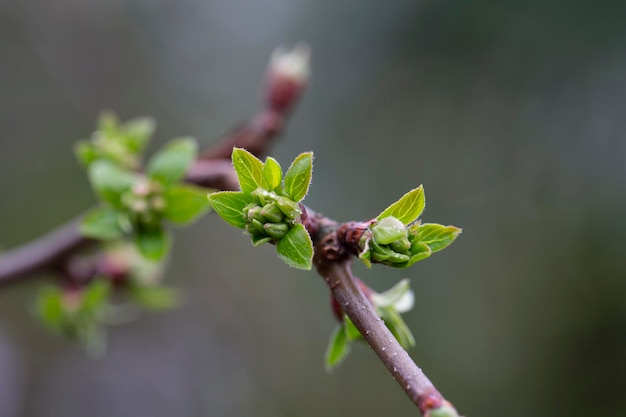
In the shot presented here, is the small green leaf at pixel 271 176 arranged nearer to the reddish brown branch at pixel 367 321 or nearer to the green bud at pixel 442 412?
the reddish brown branch at pixel 367 321

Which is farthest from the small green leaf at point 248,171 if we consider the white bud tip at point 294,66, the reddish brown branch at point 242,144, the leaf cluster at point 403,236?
the white bud tip at point 294,66

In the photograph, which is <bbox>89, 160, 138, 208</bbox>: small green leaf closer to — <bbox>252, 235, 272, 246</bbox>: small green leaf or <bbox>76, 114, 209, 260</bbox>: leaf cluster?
<bbox>76, 114, 209, 260</bbox>: leaf cluster

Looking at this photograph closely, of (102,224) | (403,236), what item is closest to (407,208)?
(403,236)

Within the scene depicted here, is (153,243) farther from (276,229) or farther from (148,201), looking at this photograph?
(276,229)

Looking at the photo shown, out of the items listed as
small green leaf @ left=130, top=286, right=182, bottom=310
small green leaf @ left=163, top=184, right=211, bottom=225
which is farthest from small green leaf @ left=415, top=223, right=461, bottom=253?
small green leaf @ left=130, top=286, right=182, bottom=310

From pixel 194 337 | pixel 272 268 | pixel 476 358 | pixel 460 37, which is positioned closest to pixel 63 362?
pixel 194 337

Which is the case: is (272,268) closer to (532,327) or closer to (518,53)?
(532,327)
